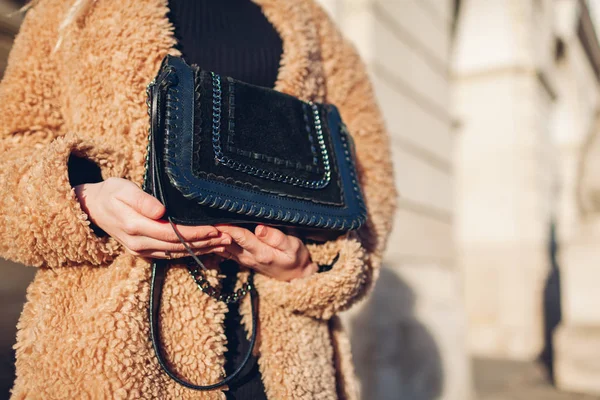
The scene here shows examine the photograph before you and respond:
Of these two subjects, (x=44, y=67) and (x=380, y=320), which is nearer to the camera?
(x=44, y=67)

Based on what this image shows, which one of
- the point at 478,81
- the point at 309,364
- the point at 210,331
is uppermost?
the point at 478,81

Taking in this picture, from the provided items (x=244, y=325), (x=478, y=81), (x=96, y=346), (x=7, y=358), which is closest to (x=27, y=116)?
(x=96, y=346)

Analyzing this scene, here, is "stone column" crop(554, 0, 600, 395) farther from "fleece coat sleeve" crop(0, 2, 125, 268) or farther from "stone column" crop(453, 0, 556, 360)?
"fleece coat sleeve" crop(0, 2, 125, 268)

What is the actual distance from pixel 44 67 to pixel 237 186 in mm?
478

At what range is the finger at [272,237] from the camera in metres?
0.97

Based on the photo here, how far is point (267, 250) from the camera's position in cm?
98

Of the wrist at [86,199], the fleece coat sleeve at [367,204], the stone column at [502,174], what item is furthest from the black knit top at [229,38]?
the stone column at [502,174]

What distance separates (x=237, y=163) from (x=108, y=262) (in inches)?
11.4

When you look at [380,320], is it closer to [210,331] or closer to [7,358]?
[7,358]

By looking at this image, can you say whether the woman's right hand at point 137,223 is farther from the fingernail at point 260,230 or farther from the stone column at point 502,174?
the stone column at point 502,174

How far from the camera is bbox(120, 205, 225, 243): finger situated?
2.80 feet

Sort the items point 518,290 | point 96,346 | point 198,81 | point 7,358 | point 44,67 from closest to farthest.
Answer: point 96,346
point 198,81
point 44,67
point 7,358
point 518,290

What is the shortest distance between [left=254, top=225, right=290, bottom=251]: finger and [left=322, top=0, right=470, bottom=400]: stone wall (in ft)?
6.00

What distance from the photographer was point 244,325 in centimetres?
108
